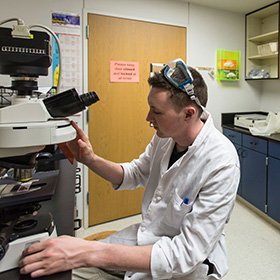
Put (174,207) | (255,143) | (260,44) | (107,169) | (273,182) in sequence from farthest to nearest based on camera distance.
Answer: (260,44) → (255,143) → (273,182) → (107,169) → (174,207)

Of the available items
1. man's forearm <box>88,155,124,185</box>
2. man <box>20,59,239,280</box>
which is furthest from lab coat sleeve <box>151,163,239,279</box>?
man's forearm <box>88,155,124,185</box>

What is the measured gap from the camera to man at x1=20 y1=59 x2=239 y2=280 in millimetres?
733

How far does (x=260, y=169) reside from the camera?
102 inches

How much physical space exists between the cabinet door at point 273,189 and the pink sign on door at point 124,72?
5.38 feet

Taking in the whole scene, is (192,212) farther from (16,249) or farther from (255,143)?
(255,143)

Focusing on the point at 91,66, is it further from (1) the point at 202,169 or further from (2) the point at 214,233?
(2) the point at 214,233

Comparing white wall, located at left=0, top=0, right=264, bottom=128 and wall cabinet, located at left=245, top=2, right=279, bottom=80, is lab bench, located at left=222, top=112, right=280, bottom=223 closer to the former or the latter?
white wall, located at left=0, top=0, right=264, bottom=128

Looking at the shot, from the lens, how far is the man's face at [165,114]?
1.00 meters

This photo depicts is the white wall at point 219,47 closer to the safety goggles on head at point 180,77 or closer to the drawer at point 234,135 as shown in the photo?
the drawer at point 234,135

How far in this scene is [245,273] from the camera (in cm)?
185

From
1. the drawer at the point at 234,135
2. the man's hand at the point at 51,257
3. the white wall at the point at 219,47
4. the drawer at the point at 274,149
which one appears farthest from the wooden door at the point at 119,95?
the man's hand at the point at 51,257

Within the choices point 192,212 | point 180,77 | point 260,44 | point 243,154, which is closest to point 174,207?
point 192,212

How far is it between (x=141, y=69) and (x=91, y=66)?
0.55 m

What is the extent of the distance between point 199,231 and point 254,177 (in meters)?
2.16
